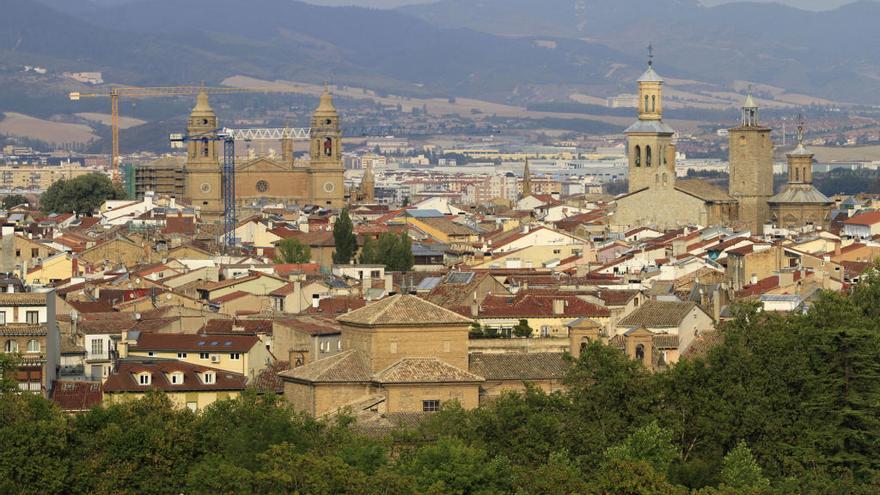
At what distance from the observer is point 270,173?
532 feet

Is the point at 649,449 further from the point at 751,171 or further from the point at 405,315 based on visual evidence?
the point at 751,171

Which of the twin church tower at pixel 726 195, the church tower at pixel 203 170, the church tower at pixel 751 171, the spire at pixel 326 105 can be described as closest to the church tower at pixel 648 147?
the twin church tower at pixel 726 195

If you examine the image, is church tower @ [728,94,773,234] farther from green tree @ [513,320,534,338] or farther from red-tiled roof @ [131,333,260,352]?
red-tiled roof @ [131,333,260,352]

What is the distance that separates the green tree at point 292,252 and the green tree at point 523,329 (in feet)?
102

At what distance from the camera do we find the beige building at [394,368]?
46812 millimetres

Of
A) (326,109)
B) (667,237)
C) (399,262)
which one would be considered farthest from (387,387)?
(326,109)

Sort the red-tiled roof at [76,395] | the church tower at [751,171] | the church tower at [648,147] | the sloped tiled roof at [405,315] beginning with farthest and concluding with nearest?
the church tower at [648,147] → the church tower at [751,171] → the red-tiled roof at [76,395] → the sloped tiled roof at [405,315]

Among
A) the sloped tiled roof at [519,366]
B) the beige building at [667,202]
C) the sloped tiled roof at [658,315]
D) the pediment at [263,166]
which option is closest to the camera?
the sloped tiled roof at [519,366]

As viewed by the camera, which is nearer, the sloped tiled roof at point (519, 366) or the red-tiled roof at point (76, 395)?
the red-tiled roof at point (76, 395)

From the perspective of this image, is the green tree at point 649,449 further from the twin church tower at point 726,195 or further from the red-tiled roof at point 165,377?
the twin church tower at point 726,195

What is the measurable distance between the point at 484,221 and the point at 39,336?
7879cm

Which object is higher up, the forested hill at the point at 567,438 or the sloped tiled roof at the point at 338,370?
the sloped tiled roof at the point at 338,370

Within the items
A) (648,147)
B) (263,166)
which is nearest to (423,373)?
(648,147)

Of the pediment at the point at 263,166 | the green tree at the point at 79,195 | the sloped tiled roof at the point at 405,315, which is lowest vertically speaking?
the green tree at the point at 79,195
